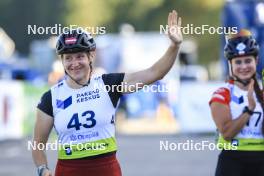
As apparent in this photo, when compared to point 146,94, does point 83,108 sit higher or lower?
lower

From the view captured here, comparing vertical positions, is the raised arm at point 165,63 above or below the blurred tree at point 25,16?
below

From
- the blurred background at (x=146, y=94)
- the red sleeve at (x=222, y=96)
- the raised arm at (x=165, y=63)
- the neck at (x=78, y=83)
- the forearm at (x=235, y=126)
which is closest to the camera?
the raised arm at (x=165, y=63)

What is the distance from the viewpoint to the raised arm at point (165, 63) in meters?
6.95

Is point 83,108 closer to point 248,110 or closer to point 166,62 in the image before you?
point 166,62

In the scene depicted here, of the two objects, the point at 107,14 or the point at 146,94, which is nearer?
the point at 146,94

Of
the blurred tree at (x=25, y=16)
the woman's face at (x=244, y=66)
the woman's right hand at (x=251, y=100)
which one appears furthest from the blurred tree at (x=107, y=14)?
the woman's right hand at (x=251, y=100)

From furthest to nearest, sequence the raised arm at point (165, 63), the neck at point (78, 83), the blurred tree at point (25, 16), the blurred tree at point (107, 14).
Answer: the blurred tree at point (25, 16) < the blurred tree at point (107, 14) < the neck at point (78, 83) < the raised arm at point (165, 63)

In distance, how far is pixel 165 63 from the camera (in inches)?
278

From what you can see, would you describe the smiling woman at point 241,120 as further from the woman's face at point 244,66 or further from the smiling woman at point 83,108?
the smiling woman at point 83,108

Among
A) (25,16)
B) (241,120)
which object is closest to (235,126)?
(241,120)

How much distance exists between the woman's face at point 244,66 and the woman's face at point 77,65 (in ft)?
4.31

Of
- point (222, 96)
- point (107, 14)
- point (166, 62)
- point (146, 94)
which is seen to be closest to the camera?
point (166, 62)

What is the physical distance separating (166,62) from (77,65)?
2.30 feet

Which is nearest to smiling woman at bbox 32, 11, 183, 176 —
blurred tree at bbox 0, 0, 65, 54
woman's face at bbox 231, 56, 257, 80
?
woman's face at bbox 231, 56, 257, 80
